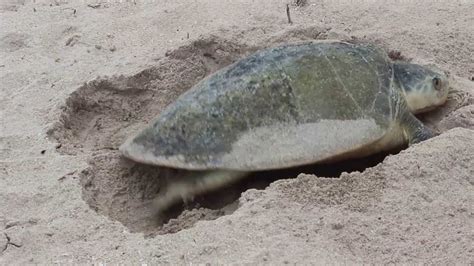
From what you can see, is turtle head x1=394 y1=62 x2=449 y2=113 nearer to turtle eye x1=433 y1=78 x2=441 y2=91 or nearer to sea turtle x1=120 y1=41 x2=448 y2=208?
turtle eye x1=433 y1=78 x2=441 y2=91

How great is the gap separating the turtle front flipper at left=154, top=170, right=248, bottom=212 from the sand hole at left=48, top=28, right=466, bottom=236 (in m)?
0.04

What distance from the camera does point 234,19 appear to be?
314cm

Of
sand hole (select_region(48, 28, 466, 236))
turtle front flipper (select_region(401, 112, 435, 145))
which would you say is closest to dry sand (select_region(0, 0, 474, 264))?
sand hole (select_region(48, 28, 466, 236))

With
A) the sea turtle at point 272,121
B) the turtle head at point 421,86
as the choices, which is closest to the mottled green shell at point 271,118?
the sea turtle at point 272,121

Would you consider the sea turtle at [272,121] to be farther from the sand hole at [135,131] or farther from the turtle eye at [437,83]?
the turtle eye at [437,83]

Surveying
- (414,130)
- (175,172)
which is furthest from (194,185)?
(414,130)

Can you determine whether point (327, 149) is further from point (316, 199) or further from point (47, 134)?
point (47, 134)

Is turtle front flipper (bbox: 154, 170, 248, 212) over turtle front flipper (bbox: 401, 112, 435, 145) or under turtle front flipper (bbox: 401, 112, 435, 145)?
over

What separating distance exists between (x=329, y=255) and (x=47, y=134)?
123cm

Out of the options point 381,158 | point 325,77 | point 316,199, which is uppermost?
point 325,77

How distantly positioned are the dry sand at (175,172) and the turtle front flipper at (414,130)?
113 millimetres

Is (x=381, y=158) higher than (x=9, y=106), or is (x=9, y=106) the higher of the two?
(x=9, y=106)

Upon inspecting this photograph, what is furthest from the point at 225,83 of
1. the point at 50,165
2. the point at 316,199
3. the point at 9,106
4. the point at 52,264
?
the point at 9,106

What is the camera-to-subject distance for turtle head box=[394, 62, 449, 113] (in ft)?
8.06
